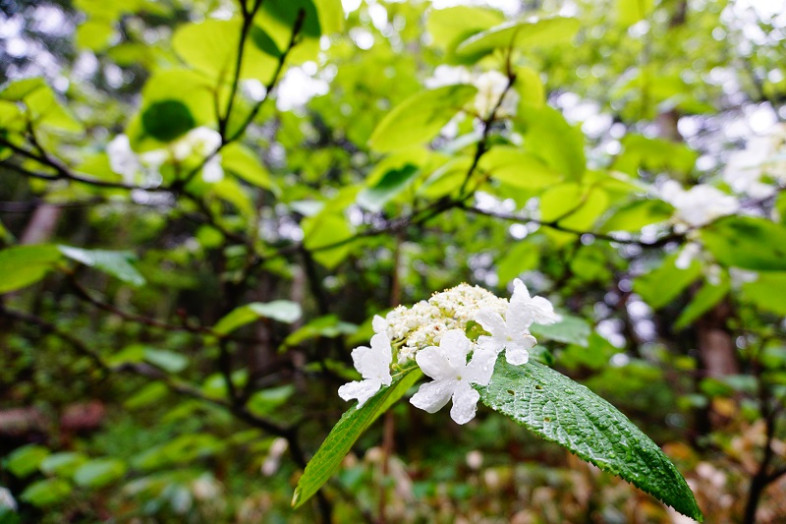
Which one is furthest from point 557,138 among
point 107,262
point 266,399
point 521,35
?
point 266,399

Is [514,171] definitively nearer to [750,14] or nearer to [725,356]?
[750,14]

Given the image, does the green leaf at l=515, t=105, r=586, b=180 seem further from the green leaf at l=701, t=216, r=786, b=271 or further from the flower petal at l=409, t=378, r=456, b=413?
the flower petal at l=409, t=378, r=456, b=413

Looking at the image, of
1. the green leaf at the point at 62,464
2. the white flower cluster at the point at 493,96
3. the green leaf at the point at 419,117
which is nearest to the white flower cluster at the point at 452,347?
the green leaf at the point at 419,117

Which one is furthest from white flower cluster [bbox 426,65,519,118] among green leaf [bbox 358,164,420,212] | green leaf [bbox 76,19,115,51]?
green leaf [bbox 76,19,115,51]

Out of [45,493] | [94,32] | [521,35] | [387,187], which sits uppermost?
[94,32]

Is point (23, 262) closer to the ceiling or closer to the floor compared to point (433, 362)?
A: closer to the ceiling

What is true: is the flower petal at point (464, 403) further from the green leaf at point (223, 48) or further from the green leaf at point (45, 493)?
the green leaf at point (45, 493)

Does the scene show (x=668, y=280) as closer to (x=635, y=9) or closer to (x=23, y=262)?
(x=635, y=9)

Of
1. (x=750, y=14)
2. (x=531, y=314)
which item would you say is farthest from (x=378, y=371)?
(x=750, y=14)
